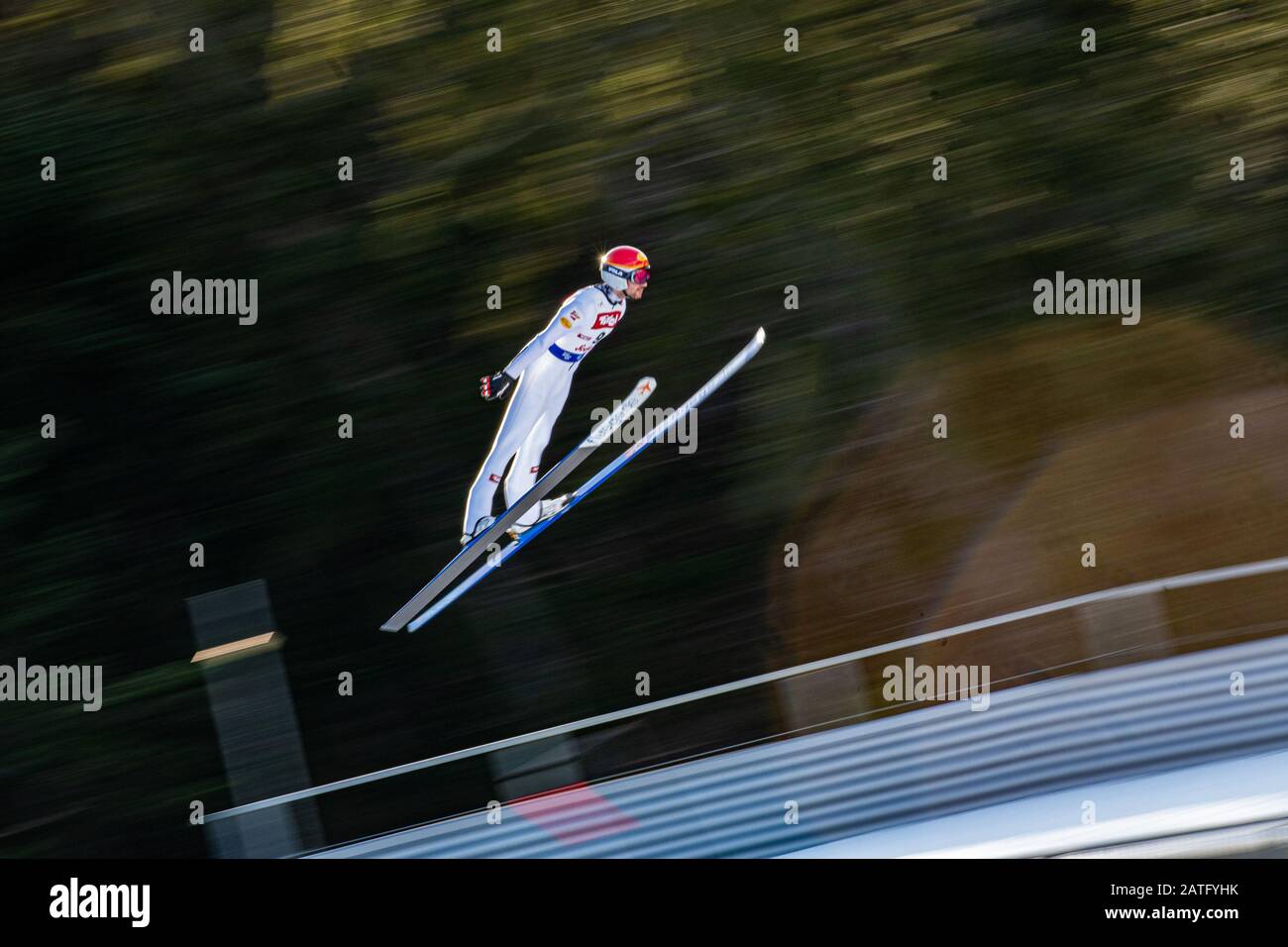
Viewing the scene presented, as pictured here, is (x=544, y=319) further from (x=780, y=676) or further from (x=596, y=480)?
(x=780, y=676)

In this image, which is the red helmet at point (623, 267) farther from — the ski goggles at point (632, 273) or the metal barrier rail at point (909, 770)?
the metal barrier rail at point (909, 770)

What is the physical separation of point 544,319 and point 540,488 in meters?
1.09

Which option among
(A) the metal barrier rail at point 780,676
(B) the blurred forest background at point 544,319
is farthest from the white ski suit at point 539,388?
(A) the metal barrier rail at point 780,676

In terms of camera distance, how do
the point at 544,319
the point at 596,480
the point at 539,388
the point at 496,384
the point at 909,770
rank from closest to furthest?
the point at 909,770 → the point at 496,384 → the point at 539,388 → the point at 596,480 → the point at 544,319

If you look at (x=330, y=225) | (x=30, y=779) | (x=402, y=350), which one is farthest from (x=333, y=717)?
(x=330, y=225)

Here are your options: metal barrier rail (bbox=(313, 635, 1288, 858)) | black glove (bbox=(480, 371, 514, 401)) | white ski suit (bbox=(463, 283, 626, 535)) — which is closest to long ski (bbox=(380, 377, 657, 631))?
white ski suit (bbox=(463, 283, 626, 535))

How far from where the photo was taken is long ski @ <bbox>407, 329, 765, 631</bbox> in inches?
235

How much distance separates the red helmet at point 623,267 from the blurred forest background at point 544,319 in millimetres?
611

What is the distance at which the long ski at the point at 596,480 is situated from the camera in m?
5.96

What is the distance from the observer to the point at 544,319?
641 centimetres

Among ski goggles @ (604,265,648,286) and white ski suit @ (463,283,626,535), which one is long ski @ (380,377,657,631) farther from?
ski goggles @ (604,265,648,286)

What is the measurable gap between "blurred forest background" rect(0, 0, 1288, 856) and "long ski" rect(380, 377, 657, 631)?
24 cm

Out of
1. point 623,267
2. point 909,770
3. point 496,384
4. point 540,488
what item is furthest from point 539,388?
point 909,770
